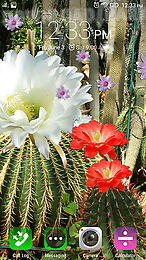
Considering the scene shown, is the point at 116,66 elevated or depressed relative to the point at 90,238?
elevated

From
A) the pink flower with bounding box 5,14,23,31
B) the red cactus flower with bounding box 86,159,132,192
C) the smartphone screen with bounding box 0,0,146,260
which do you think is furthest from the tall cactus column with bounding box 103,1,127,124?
the red cactus flower with bounding box 86,159,132,192

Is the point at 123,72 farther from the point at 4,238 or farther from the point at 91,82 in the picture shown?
the point at 4,238

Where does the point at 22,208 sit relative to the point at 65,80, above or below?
below

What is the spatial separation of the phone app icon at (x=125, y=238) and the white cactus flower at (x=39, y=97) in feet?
0.50

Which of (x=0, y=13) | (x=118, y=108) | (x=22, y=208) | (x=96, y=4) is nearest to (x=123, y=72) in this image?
(x=118, y=108)

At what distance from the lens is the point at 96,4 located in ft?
2.04

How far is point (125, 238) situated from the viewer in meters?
0.44

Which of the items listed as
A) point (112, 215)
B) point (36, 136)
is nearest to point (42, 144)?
point (36, 136)

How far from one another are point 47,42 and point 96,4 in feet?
0.42

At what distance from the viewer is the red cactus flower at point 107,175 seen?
41 centimetres

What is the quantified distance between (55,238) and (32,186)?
0.33 ft

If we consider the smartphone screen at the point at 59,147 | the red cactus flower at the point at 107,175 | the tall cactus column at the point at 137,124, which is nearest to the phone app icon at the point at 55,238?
the smartphone screen at the point at 59,147

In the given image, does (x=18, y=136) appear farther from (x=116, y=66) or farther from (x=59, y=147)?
(x=116, y=66)

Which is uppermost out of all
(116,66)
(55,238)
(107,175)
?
(116,66)
